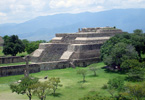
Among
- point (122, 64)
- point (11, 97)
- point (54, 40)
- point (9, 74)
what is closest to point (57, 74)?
point (9, 74)

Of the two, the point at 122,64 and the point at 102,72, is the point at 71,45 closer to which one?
the point at 102,72

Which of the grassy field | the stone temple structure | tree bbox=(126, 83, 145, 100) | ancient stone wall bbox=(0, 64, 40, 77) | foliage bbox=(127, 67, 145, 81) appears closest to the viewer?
tree bbox=(126, 83, 145, 100)

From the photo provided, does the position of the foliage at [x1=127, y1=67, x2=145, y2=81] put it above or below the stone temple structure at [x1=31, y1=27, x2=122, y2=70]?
below

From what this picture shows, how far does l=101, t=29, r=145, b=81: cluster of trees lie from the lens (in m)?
28.3

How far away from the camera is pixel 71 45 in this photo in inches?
1636

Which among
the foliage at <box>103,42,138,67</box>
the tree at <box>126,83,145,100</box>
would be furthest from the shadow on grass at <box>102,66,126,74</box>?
the tree at <box>126,83,145,100</box>

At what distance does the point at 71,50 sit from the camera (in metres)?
41.2

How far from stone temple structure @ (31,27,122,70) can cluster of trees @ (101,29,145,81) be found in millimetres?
4845

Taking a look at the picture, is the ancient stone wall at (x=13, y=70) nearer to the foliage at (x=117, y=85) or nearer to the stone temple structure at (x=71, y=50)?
the stone temple structure at (x=71, y=50)

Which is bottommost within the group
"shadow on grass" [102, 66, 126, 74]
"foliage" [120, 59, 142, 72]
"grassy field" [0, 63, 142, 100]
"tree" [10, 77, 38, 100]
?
"grassy field" [0, 63, 142, 100]

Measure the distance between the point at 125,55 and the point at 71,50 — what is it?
38.7ft

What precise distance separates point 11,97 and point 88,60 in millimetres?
19620

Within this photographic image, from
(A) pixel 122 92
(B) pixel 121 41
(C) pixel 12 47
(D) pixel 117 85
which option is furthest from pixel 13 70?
(A) pixel 122 92

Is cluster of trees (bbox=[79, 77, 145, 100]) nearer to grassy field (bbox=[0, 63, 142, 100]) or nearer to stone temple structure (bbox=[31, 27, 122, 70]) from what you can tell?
grassy field (bbox=[0, 63, 142, 100])
